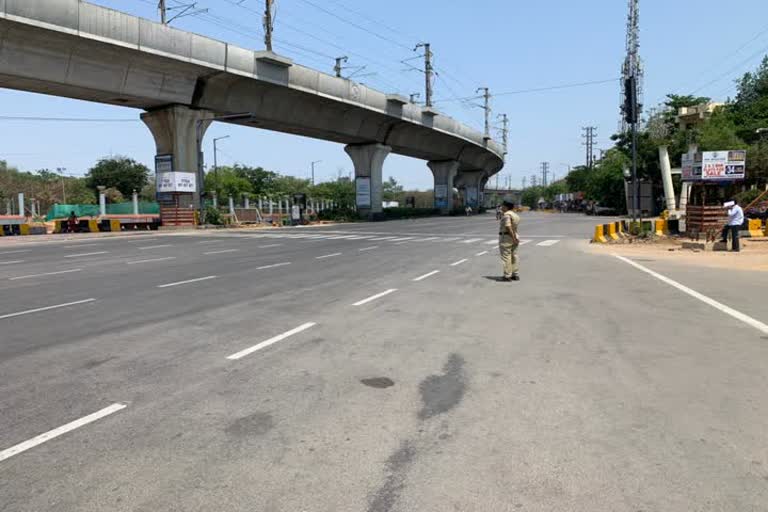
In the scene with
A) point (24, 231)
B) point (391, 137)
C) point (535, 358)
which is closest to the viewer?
point (535, 358)

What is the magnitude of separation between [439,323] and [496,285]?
13.7 feet

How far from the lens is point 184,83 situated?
3712 centimetres

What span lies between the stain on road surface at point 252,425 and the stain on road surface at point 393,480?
3.35 feet

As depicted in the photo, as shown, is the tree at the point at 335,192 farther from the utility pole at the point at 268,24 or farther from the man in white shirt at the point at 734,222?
the man in white shirt at the point at 734,222

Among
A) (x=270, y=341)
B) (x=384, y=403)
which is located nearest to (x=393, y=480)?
(x=384, y=403)

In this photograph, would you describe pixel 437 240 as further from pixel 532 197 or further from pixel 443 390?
pixel 532 197

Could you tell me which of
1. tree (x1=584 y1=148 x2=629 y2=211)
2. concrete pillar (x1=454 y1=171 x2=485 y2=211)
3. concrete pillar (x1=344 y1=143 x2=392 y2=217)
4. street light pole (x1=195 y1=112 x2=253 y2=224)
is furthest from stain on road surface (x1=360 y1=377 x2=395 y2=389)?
concrete pillar (x1=454 y1=171 x2=485 y2=211)

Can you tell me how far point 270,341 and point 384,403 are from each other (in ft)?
8.45

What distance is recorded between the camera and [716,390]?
5.05 metres

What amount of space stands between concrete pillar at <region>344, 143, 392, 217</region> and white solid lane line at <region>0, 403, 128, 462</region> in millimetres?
54955

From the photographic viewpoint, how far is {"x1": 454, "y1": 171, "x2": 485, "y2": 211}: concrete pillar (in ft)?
323

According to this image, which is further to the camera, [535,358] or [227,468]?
[535,358]

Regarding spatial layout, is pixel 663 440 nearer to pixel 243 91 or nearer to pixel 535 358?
pixel 535 358

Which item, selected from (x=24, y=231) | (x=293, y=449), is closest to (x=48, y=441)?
(x=293, y=449)
